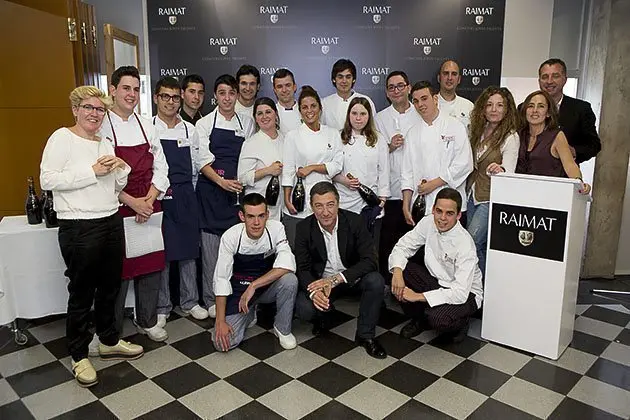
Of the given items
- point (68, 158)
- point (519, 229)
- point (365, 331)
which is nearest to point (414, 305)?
point (365, 331)

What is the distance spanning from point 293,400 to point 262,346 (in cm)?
65

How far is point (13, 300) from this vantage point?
10.5 feet

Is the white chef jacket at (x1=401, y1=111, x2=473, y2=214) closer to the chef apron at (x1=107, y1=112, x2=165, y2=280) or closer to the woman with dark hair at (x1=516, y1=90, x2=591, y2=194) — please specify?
the woman with dark hair at (x1=516, y1=90, x2=591, y2=194)

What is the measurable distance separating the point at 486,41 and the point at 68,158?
3.62m

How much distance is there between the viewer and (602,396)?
8.85 ft

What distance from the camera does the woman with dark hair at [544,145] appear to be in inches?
125

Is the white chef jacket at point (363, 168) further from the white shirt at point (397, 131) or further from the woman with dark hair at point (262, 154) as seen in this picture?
the woman with dark hair at point (262, 154)

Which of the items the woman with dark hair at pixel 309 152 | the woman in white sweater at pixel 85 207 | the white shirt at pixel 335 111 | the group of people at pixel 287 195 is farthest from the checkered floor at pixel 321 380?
the white shirt at pixel 335 111

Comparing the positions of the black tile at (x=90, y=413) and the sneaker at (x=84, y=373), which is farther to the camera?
the sneaker at (x=84, y=373)

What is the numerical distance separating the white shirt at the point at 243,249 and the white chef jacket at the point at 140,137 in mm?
500

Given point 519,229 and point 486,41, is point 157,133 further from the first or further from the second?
point 486,41

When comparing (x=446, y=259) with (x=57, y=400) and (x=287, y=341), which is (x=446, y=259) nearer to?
(x=287, y=341)

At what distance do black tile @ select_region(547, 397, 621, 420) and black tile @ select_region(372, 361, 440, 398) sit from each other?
61 centimetres

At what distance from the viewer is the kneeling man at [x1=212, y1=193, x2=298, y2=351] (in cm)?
314
